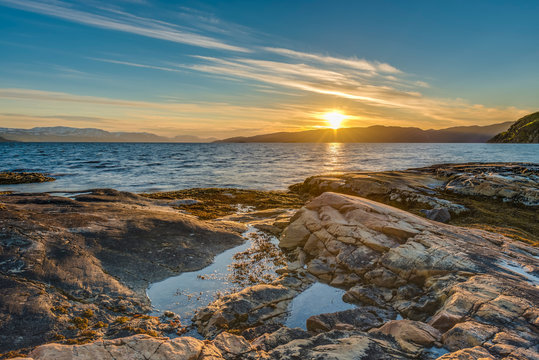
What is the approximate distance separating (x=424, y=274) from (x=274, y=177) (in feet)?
136

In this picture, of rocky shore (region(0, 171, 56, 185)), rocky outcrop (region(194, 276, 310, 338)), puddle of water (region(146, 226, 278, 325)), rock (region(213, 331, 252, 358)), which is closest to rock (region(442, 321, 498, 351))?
rocky outcrop (region(194, 276, 310, 338))

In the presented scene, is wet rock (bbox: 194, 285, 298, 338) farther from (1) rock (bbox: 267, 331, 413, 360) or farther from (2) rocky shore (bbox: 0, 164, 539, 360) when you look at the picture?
(1) rock (bbox: 267, 331, 413, 360)

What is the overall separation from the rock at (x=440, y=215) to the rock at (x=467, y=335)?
1570 centimetres

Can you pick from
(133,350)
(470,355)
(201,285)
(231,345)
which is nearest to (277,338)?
(231,345)

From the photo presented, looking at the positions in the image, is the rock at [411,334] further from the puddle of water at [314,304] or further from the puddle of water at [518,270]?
the puddle of water at [518,270]

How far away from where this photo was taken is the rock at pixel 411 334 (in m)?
6.50

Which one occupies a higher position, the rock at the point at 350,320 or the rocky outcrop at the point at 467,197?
the rocky outcrop at the point at 467,197

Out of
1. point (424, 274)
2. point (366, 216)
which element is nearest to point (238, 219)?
point (366, 216)

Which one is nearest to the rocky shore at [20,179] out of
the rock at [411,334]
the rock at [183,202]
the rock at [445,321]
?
the rock at [183,202]

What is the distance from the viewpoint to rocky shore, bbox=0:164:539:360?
638 cm

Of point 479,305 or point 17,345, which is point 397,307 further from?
point 17,345

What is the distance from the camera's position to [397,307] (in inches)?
360

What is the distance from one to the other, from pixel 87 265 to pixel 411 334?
1088 cm

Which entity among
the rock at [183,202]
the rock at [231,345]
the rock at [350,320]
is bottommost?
the rock at [183,202]
